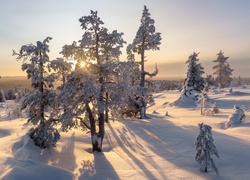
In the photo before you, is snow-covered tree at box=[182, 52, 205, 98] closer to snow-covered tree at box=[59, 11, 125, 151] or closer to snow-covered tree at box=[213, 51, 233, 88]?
snow-covered tree at box=[213, 51, 233, 88]

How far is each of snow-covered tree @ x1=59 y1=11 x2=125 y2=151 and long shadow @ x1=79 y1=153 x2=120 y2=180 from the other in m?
2.17

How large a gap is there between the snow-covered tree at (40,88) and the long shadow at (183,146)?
24.4 ft

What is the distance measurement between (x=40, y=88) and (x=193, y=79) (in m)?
41.5

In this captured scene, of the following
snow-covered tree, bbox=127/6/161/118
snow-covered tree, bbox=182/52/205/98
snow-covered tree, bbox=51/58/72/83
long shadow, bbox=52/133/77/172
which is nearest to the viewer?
long shadow, bbox=52/133/77/172

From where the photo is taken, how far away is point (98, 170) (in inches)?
561

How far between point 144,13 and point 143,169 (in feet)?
66.3

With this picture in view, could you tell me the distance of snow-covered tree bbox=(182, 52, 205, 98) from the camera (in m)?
53.2

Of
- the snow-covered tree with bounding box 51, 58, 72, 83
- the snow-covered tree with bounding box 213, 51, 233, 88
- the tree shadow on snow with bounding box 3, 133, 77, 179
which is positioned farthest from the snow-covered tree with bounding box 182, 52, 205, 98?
the snow-covered tree with bounding box 51, 58, 72, 83

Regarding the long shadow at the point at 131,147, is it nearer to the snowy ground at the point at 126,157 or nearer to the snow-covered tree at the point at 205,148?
the snowy ground at the point at 126,157

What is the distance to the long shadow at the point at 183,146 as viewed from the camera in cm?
1421

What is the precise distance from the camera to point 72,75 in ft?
52.9

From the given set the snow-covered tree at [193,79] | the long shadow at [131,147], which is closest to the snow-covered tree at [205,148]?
the long shadow at [131,147]

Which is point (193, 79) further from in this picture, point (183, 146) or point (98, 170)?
point (98, 170)

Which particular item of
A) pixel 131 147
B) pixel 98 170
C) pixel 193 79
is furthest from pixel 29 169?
pixel 193 79
